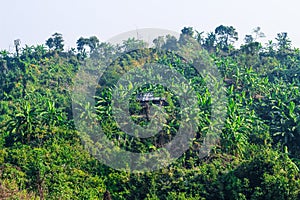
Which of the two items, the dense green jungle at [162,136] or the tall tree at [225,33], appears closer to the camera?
the dense green jungle at [162,136]

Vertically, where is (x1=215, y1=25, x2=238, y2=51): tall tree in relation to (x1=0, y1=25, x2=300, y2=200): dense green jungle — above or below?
above

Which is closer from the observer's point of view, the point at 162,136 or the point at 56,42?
the point at 162,136

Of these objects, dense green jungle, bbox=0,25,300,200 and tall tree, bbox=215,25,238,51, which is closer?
dense green jungle, bbox=0,25,300,200

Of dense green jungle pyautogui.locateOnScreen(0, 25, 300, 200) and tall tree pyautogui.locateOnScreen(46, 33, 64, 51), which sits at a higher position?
tall tree pyautogui.locateOnScreen(46, 33, 64, 51)

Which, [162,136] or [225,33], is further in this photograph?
[225,33]

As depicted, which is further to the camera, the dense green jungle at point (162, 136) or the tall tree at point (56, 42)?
the tall tree at point (56, 42)

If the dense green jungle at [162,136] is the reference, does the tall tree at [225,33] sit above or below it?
above

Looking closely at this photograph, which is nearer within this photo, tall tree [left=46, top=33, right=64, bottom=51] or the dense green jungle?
the dense green jungle

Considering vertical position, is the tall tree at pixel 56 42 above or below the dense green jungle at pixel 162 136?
above
